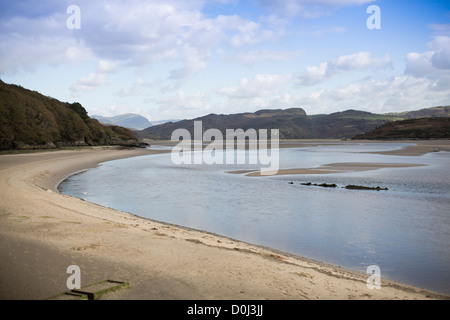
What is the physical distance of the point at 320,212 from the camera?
14.9 m

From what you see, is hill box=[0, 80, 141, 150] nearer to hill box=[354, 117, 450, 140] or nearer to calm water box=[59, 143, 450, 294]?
calm water box=[59, 143, 450, 294]

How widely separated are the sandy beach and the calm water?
4.93 feet

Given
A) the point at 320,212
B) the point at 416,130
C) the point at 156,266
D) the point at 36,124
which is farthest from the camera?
the point at 416,130

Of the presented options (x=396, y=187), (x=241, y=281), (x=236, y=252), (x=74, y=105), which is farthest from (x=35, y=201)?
(x=74, y=105)

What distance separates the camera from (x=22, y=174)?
22641 millimetres

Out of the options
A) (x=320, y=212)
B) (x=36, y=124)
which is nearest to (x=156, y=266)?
(x=320, y=212)

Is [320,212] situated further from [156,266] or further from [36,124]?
[36,124]

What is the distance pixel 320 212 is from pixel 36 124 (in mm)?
49268

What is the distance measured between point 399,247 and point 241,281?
6.33 meters

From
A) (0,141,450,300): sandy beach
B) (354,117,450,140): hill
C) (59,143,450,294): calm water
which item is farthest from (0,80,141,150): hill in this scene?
(354,117,450,140): hill

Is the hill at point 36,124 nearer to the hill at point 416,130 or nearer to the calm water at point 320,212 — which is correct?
the calm water at point 320,212

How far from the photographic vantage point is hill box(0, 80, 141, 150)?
45312mm

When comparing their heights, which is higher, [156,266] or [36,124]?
[36,124]
